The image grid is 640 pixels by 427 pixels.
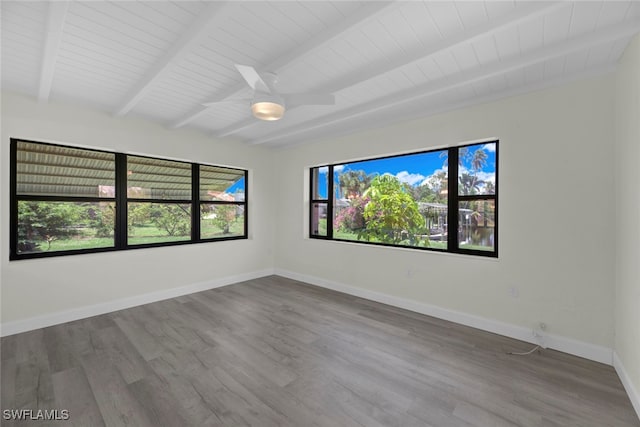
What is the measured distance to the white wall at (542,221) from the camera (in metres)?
2.55

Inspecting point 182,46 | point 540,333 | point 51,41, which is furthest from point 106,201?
point 540,333

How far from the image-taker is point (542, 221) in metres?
2.83

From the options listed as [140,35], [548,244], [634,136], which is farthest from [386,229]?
[140,35]

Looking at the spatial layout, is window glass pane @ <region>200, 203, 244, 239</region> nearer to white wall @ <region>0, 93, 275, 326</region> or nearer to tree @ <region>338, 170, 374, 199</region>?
white wall @ <region>0, 93, 275, 326</region>

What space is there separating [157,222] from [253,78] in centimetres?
321

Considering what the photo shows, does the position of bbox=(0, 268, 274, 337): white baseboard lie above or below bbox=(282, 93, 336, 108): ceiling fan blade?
below

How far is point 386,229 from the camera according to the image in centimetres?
436

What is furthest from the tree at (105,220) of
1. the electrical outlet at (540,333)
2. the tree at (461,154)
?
the electrical outlet at (540,333)

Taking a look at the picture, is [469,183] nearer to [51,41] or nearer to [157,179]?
[51,41]

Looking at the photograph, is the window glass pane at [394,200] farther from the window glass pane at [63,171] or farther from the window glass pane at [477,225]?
the window glass pane at [63,171]

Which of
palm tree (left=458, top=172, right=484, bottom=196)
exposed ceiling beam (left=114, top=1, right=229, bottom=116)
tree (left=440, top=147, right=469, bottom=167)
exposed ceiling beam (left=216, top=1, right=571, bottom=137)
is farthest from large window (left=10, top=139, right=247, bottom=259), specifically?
palm tree (left=458, top=172, right=484, bottom=196)

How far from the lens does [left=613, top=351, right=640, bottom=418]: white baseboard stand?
1928mm

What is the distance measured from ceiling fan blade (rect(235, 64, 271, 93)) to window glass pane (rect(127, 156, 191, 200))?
9.45 ft

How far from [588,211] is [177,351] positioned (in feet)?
13.5
